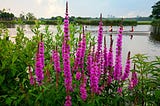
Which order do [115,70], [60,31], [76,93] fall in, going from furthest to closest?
[60,31]
[115,70]
[76,93]

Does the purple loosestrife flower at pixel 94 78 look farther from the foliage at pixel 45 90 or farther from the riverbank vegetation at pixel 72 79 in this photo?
the foliage at pixel 45 90

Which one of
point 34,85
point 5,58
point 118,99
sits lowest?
point 118,99

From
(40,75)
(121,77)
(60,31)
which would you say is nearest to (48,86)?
(40,75)

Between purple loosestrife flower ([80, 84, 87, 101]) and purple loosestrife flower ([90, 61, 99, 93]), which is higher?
purple loosestrife flower ([90, 61, 99, 93])

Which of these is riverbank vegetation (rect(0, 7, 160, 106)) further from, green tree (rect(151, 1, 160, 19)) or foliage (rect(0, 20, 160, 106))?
green tree (rect(151, 1, 160, 19))

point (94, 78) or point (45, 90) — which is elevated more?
point (94, 78)

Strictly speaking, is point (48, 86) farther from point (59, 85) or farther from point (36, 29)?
point (36, 29)

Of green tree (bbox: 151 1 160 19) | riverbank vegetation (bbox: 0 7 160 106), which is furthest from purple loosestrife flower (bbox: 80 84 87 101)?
green tree (bbox: 151 1 160 19)

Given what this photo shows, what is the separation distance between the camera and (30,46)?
586 cm

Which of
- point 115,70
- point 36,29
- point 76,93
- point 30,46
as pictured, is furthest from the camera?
point 36,29

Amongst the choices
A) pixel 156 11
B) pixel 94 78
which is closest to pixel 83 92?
pixel 94 78

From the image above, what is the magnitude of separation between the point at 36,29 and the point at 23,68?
2.67m

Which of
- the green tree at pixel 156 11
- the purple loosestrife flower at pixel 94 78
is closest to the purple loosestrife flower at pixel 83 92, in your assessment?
the purple loosestrife flower at pixel 94 78

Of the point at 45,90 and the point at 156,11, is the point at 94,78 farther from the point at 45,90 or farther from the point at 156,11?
the point at 156,11
